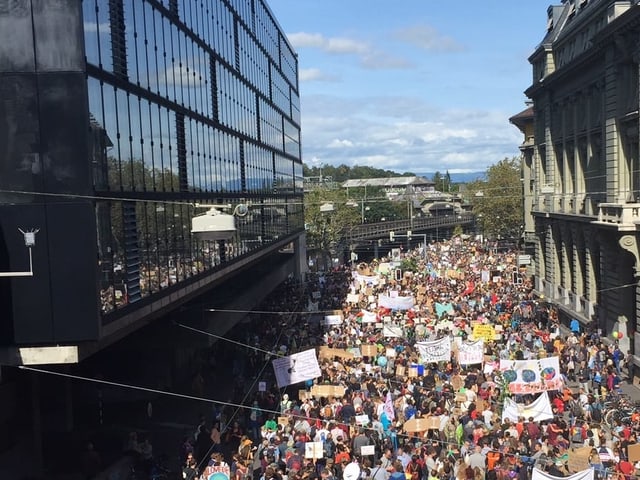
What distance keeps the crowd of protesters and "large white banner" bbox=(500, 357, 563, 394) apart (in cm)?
26

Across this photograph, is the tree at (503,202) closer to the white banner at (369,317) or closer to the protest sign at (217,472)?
the white banner at (369,317)

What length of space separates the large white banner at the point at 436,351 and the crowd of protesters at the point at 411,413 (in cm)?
38

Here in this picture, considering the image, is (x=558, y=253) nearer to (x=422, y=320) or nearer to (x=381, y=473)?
(x=422, y=320)

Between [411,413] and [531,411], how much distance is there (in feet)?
8.96

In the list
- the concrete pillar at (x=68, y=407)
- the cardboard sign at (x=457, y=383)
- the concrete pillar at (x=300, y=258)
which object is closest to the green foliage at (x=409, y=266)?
the concrete pillar at (x=300, y=258)

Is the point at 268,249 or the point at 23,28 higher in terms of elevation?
the point at 23,28

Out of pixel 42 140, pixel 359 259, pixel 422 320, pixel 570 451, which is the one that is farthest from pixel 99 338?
pixel 359 259

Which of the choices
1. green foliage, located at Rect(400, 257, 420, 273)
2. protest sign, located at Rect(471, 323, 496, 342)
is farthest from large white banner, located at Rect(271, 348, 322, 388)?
green foliage, located at Rect(400, 257, 420, 273)

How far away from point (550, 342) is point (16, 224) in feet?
67.5

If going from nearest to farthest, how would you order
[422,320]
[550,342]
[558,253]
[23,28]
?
[23,28] < [550,342] < [422,320] < [558,253]

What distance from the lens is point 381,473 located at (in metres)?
16.2

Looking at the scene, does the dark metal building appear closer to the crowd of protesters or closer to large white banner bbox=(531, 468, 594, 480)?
the crowd of protesters

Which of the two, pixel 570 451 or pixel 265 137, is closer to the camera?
pixel 570 451

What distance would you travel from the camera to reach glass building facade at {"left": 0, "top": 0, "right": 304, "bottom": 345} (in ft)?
48.7
